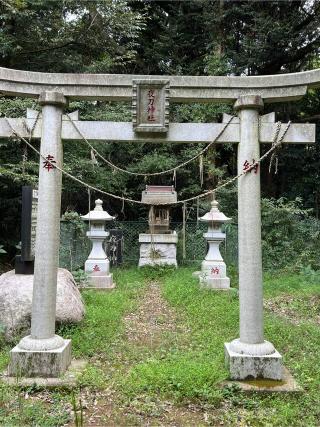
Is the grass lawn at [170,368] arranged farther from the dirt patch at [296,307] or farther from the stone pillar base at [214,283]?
the stone pillar base at [214,283]

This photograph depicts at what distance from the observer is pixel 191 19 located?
58.7ft

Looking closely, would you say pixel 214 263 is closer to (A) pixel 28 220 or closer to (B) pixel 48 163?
(A) pixel 28 220

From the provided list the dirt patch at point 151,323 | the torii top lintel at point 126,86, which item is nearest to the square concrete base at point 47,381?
the dirt patch at point 151,323

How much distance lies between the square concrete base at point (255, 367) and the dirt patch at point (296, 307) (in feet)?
9.83

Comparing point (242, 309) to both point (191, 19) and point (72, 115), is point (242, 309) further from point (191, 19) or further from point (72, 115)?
point (191, 19)

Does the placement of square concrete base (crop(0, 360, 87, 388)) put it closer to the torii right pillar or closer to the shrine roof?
the torii right pillar

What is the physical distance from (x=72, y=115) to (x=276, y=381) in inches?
162

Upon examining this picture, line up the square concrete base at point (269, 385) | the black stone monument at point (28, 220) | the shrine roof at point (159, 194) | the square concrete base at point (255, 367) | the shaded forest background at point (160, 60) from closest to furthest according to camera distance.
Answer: the square concrete base at point (269, 385) < the square concrete base at point (255, 367) < the black stone monument at point (28, 220) < the shaded forest background at point (160, 60) < the shrine roof at point (159, 194)

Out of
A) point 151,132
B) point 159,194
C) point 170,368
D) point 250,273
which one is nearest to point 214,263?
point 159,194

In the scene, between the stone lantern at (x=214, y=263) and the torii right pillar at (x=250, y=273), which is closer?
the torii right pillar at (x=250, y=273)

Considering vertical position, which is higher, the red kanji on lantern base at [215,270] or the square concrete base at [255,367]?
the red kanji on lantern base at [215,270]

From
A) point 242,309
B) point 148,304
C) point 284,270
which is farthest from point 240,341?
point 284,270

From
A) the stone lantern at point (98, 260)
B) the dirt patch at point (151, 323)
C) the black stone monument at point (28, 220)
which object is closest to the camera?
the black stone monument at point (28, 220)

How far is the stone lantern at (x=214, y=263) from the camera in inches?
411
